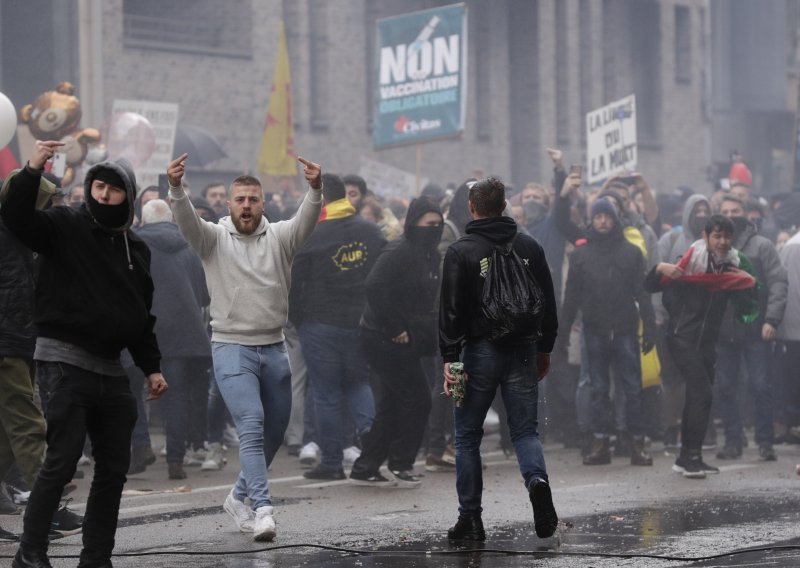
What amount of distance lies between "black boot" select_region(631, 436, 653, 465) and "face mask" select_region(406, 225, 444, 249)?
244 centimetres

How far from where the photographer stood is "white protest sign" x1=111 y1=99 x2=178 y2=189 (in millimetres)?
17031

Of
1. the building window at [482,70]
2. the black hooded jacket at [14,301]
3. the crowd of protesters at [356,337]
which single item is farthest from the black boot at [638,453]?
the building window at [482,70]

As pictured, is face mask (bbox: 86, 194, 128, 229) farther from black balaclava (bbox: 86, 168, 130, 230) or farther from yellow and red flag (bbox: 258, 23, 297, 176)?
yellow and red flag (bbox: 258, 23, 297, 176)

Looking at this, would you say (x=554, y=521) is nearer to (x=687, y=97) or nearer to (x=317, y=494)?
(x=317, y=494)

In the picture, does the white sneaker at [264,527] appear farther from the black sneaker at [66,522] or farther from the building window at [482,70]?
the building window at [482,70]

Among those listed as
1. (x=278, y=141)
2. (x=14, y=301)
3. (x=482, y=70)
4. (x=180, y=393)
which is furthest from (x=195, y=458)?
(x=482, y=70)

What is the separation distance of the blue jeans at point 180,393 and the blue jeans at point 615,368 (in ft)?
9.77

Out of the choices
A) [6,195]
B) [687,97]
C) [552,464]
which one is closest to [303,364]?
[552,464]

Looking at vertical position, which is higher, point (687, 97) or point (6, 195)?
point (687, 97)

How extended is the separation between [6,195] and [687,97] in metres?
38.6

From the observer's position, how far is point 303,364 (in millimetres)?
13555

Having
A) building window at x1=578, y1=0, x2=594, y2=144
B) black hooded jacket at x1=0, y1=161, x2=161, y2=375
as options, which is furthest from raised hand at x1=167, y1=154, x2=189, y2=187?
building window at x1=578, y1=0, x2=594, y2=144

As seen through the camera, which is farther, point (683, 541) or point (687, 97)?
point (687, 97)

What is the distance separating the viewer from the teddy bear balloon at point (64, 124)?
49.2 feet
